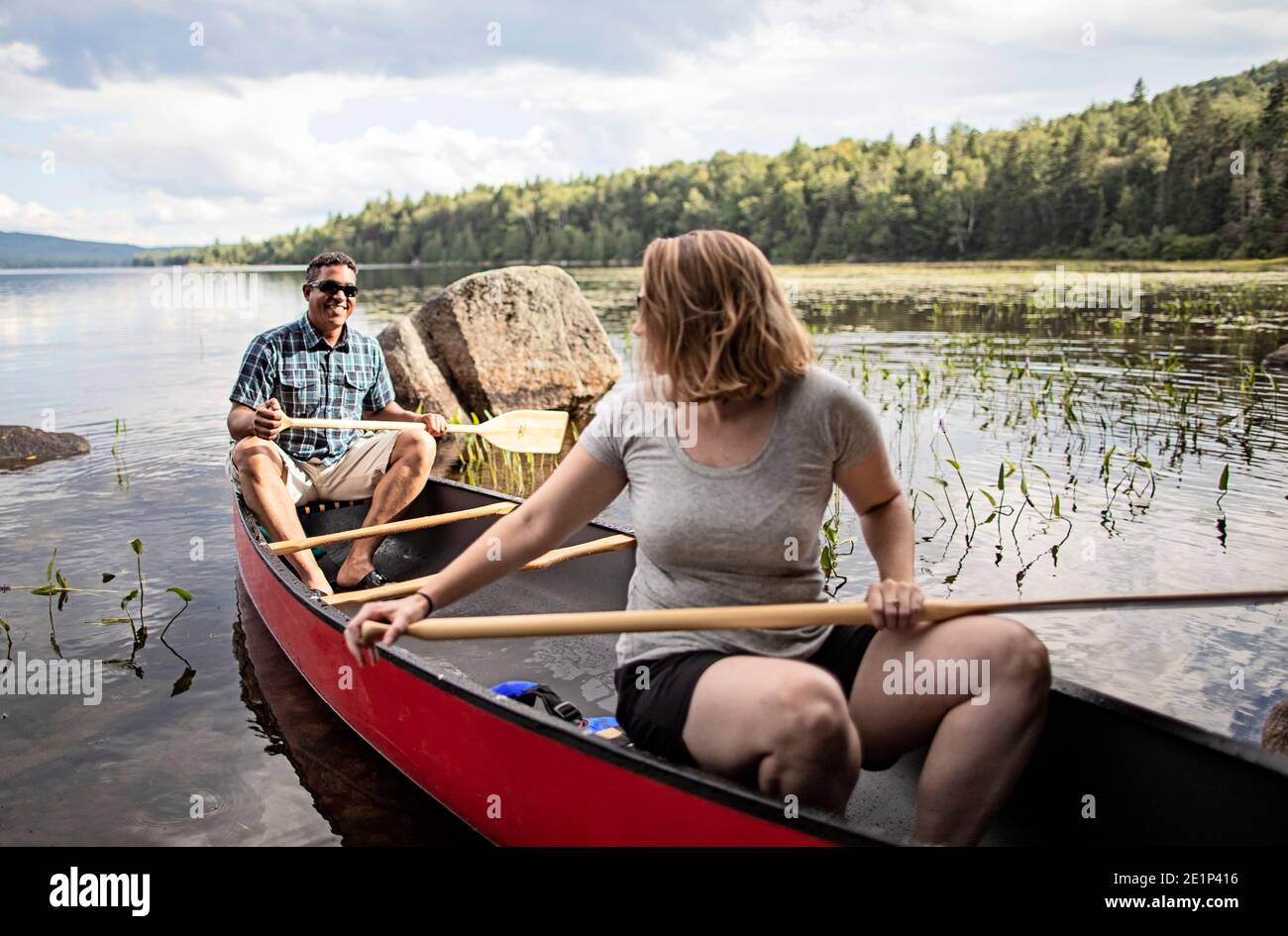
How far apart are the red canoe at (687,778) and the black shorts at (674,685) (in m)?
0.06

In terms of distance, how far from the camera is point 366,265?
389 feet

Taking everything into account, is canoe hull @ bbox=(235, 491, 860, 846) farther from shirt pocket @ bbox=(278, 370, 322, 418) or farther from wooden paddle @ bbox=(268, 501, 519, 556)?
shirt pocket @ bbox=(278, 370, 322, 418)

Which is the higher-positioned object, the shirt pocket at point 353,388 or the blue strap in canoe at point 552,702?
the shirt pocket at point 353,388

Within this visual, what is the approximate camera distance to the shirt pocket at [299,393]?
5.12m

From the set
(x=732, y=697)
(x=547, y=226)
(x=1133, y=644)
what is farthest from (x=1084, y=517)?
(x=547, y=226)

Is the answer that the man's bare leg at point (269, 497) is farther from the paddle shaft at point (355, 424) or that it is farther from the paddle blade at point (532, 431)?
the paddle blade at point (532, 431)

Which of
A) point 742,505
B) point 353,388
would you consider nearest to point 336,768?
point 353,388

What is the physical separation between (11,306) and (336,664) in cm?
4033

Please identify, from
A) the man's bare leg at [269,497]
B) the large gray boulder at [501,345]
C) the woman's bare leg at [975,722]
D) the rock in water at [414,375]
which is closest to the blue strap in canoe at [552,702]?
the woman's bare leg at [975,722]

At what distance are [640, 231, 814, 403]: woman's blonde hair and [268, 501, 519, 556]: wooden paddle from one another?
228 centimetres

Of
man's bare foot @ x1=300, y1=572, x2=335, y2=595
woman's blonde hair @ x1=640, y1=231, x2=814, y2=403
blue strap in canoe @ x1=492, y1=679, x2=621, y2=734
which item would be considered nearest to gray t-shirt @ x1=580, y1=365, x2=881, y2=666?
woman's blonde hair @ x1=640, y1=231, x2=814, y2=403

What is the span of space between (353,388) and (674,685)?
3459 mm
